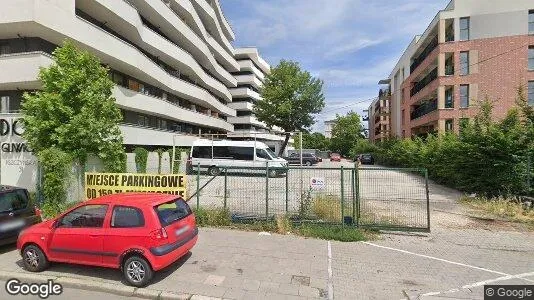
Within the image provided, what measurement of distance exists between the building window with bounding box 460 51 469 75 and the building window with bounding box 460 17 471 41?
4.32 ft

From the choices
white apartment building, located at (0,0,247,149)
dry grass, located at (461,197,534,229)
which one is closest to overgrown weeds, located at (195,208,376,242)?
dry grass, located at (461,197,534,229)

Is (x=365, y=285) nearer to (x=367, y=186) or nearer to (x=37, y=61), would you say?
(x=367, y=186)

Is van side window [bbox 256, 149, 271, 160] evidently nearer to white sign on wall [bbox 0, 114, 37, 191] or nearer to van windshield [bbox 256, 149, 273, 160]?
van windshield [bbox 256, 149, 273, 160]

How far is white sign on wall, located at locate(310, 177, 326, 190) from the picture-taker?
357 inches

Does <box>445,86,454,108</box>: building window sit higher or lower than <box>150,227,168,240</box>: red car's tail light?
higher

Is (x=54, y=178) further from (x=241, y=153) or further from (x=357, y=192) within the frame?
(x=241, y=153)

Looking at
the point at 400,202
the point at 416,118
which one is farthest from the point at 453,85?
the point at 400,202

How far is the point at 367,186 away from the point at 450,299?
4.19m

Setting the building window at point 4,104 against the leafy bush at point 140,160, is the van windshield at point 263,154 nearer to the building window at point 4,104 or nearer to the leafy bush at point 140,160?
the leafy bush at point 140,160

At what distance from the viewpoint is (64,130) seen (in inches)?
416

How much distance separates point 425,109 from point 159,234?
117ft

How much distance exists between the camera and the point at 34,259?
5.86 m

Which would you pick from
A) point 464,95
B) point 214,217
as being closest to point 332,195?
point 214,217

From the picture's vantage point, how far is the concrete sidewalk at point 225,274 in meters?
5.05
